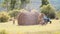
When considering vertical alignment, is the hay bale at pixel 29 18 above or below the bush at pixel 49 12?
above

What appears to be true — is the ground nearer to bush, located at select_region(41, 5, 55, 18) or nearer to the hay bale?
the hay bale

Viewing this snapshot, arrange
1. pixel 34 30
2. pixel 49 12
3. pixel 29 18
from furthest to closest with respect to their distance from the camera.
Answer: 1. pixel 49 12
2. pixel 29 18
3. pixel 34 30

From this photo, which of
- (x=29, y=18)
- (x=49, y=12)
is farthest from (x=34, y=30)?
(x=49, y=12)

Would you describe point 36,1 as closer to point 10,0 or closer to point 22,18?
point 10,0

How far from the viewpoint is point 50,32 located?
16.4m

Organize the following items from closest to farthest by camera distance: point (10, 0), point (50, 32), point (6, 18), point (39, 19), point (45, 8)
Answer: point (50, 32) → point (39, 19) → point (6, 18) → point (45, 8) → point (10, 0)

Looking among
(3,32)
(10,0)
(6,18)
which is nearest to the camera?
(3,32)

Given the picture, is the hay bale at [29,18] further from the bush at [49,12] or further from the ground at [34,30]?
the bush at [49,12]

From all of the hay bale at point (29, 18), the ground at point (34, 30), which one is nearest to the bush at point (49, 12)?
the hay bale at point (29, 18)

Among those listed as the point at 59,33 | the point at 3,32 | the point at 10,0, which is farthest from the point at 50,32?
the point at 10,0

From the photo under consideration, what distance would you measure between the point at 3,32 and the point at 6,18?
52.5 ft

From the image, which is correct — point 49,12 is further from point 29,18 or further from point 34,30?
point 34,30

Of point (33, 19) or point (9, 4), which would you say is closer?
point (33, 19)

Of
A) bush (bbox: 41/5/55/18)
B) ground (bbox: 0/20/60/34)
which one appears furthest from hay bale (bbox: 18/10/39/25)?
bush (bbox: 41/5/55/18)
